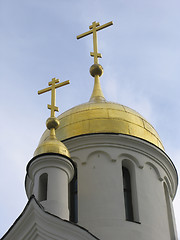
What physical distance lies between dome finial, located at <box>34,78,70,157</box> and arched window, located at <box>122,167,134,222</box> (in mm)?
1529

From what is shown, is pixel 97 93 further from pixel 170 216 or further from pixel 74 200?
pixel 170 216

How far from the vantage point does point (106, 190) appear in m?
12.6

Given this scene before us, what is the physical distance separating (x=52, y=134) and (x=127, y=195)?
1.83 metres

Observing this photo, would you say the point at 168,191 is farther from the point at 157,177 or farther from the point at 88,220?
the point at 88,220

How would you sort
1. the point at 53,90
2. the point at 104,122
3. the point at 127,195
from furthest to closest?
the point at 53,90
the point at 104,122
the point at 127,195

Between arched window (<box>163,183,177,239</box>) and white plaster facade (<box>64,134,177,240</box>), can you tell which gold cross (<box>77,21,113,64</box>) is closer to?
white plaster facade (<box>64,134,177,240</box>)

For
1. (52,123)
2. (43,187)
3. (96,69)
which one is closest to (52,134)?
(52,123)

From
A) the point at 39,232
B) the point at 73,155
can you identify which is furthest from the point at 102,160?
the point at 39,232

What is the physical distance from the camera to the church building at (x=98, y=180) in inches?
438

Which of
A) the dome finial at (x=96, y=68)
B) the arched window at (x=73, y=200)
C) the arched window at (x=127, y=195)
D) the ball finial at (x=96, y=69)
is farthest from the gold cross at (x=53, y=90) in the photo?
the arched window at (x=127, y=195)

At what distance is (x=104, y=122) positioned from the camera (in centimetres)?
1359

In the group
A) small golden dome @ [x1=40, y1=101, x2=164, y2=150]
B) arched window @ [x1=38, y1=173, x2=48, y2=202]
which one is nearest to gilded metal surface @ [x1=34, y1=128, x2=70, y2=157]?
arched window @ [x1=38, y1=173, x2=48, y2=202]

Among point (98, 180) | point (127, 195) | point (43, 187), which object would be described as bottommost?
point (43, 187)

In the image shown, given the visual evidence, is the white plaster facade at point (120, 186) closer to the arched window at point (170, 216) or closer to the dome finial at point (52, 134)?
the arched window at point (170, 216)
